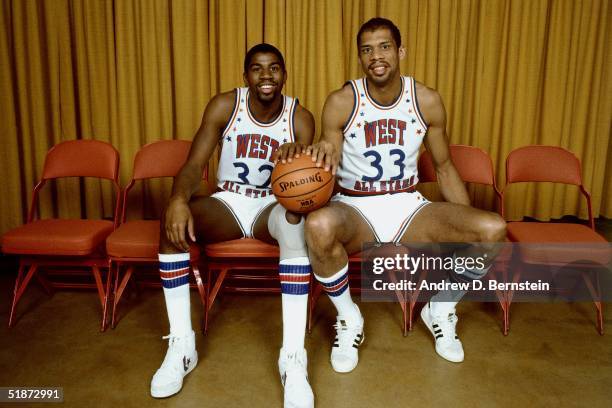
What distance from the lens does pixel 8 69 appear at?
3383 mm

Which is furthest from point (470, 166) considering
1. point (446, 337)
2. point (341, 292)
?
point (341, 292)

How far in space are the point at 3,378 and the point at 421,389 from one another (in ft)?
5.62

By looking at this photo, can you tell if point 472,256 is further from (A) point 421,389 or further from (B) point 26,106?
(B) point 26,106

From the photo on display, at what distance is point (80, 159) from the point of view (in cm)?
287

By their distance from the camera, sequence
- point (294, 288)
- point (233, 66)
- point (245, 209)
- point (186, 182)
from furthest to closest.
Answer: point (233, 66) < point (245, 209) < point (186, 182) < point (294, 288)

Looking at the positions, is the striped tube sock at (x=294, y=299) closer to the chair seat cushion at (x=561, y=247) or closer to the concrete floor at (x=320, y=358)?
the concrete floor at (x=320, y=358)

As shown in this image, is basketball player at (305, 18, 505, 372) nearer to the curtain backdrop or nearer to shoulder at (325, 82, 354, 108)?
shoulder at (325, 82, 354, 108)

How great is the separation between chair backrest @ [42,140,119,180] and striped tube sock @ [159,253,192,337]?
1094 millimetres

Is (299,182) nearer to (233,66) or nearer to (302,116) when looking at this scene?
(302,116)

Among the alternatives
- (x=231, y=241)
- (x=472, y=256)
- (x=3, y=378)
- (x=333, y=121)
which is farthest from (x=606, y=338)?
(x=3, y=378)

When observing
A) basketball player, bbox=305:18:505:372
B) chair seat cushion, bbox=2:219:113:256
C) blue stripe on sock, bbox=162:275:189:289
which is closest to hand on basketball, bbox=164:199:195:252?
blue stripe on sock, bbox=162:275:189:289

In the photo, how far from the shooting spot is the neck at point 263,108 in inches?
96.1

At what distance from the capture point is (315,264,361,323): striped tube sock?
6.50 ft

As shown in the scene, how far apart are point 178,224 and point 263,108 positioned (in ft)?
2.74
